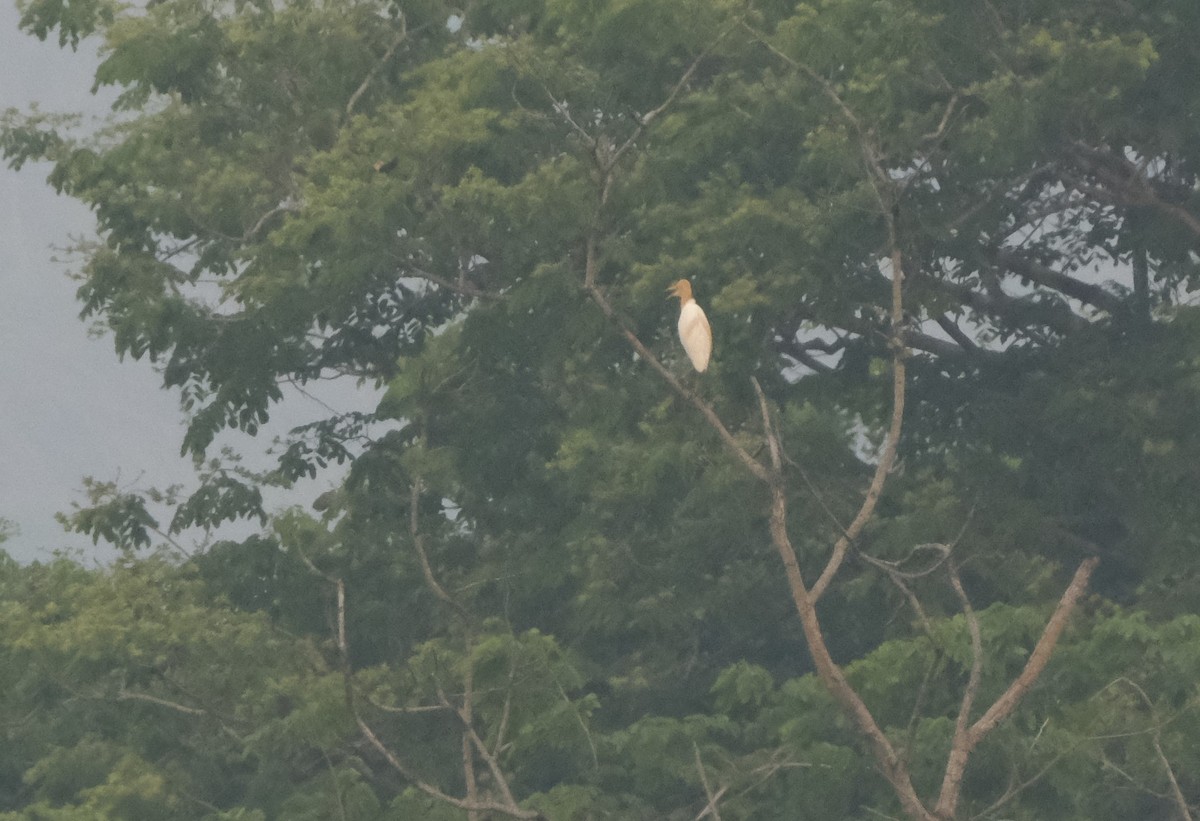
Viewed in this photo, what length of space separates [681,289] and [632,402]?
81.9 inches

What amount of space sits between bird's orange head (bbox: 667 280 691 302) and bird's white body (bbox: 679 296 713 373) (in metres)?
0.23

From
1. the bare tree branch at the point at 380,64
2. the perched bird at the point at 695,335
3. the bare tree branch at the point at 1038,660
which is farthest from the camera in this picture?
the bare tree branch at the point at 380,64

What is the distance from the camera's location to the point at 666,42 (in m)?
14.4

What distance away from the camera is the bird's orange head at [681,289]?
13.5 metres

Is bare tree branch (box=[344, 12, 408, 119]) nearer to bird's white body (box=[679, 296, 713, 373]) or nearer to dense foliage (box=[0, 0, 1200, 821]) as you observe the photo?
dense foliage (box=[0, 0, 1200, 821])

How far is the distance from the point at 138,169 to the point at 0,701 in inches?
157

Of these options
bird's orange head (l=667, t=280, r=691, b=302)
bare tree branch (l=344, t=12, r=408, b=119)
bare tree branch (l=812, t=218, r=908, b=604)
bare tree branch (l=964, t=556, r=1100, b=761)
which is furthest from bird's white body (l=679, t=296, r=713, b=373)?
bare tree branch (l=344, t=12, r=408, b=119)

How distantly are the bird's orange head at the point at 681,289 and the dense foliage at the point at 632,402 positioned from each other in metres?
0.15

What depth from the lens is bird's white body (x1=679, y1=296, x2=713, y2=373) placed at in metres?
13.0

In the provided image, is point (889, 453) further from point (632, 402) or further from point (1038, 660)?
point (632, 402)

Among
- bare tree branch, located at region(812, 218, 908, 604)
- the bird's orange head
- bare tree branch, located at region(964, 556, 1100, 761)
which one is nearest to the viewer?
bare tree branch, located at region(964, 556, 1100, 761)

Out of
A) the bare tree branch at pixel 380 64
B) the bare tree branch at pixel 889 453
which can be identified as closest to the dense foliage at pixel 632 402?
the bare tree branch at pixel 380 64

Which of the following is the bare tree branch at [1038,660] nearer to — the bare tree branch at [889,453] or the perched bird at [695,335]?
the bare tree branch at [889,453]

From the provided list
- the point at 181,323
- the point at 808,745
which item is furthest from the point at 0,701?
the point at 808,745
